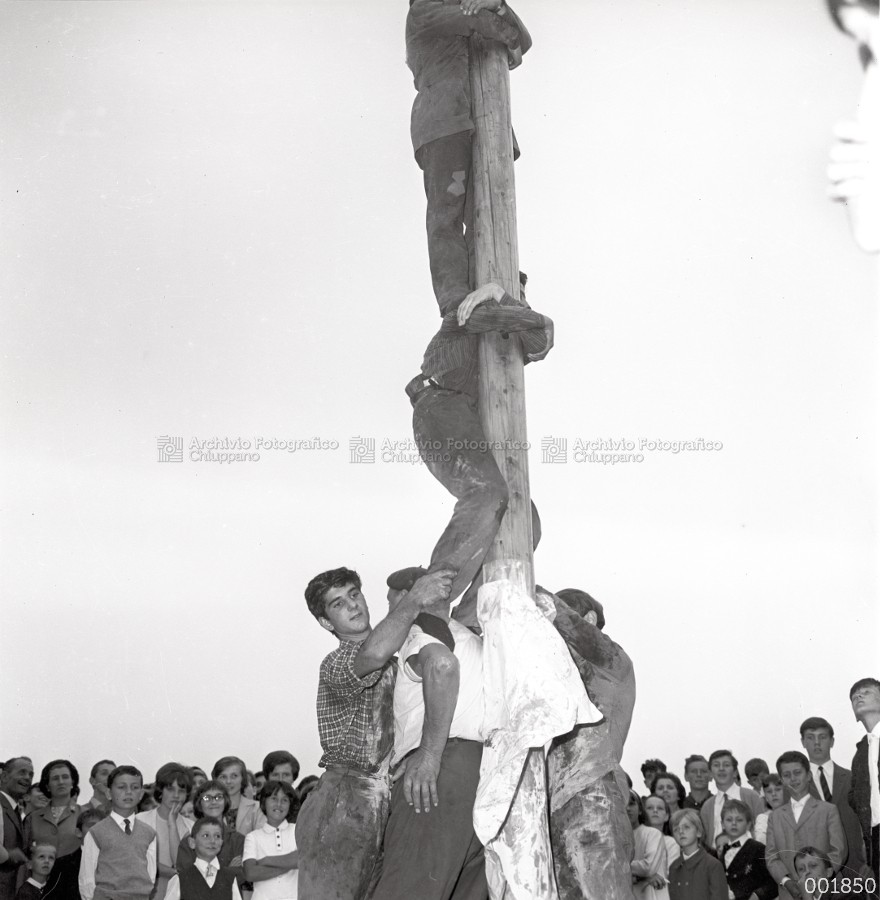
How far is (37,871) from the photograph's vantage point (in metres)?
5.81

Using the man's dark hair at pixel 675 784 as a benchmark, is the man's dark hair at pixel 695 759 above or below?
above

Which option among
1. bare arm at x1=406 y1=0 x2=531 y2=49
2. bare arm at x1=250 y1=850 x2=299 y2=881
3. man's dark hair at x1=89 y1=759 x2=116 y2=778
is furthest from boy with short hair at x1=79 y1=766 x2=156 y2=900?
bare arm at x1=406 y1=0 x2=531 y2=49

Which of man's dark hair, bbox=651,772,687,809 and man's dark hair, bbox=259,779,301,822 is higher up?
man's dark hair, bbox=259,779,301,822

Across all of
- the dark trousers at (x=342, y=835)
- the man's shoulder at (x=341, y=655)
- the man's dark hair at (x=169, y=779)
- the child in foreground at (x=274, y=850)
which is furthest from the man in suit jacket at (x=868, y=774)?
the man's dark hair at (x=169, y=779)

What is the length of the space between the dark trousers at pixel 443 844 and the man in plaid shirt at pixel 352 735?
0.46 ft

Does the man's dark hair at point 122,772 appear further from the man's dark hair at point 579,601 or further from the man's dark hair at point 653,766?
the man's dark hair at point 653,766

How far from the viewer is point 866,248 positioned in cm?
771

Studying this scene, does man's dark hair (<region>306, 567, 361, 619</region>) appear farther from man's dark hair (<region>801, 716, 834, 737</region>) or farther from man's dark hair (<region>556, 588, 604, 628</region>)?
man's dark hair (<region>801, 716, 834, 737</region>)

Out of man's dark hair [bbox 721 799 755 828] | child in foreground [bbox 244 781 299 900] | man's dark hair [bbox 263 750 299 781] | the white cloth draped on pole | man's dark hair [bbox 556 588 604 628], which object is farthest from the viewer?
man's dark hair [bbox 721 799 755 828]

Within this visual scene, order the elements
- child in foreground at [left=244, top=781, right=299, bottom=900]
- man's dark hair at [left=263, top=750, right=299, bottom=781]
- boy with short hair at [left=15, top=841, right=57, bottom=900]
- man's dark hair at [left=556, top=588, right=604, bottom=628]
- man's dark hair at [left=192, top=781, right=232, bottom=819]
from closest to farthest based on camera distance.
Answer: man's dark hair at [left=556, top=588, right=604, bottom=628], child in foreground at [left=244, top=781, right=299, bottom=900], boy with short hair at [left=15, top=841, right=57, bottom=900], man's dark hair at [left=192, top=781, right=232, bottom=819], man's dark hair at [left=263, top=750, right=299, bottom=781]

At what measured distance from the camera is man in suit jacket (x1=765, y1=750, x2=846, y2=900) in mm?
5750

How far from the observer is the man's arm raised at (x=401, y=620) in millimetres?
4348

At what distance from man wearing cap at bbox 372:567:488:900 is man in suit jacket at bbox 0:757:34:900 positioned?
2.51m

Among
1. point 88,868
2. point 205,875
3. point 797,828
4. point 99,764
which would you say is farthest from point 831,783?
point 99,764
